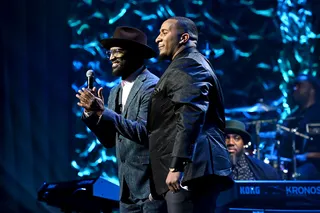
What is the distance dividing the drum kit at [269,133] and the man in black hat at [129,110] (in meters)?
3.47

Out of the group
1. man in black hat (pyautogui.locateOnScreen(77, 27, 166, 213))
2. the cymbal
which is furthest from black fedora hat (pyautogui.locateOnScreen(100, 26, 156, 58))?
the cymbal

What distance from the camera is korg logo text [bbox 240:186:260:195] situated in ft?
12.9

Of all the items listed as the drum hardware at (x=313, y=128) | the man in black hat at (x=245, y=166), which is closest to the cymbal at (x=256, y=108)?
the drum hardware at (x=313, y=128)

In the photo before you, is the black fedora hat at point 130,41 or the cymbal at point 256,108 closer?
the black fedora hat at point 130,41

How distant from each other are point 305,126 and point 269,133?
48 centimetres

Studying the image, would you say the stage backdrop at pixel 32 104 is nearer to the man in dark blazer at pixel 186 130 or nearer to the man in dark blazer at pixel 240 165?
the man in dark blazer at pixel 240 165

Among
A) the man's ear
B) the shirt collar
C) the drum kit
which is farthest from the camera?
the drum kit

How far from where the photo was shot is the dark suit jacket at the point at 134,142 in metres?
2.71

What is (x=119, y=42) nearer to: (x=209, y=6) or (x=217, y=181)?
(x=217, y=181)

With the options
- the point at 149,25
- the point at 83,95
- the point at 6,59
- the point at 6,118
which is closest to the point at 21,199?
the point at 6,118

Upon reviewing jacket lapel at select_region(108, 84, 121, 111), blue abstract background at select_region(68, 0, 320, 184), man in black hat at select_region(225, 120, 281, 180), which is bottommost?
man in black hat at select_region(225, 120, 281, 180)

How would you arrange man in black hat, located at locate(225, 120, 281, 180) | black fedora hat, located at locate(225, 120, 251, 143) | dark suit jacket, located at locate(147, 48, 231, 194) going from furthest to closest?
black fedora hat, located at locate(225, 120, 251, 143) → man in black hat, located at locate(225, 120, 281, 180) → dark suit jacket, located at locate(147, 48, 231, 194)

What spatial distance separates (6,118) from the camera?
5934mm

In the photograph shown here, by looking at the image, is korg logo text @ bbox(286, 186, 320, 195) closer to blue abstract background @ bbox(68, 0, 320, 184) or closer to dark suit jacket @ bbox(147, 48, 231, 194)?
dark suit jacket @ bbox(147, 48, 231, 194)
